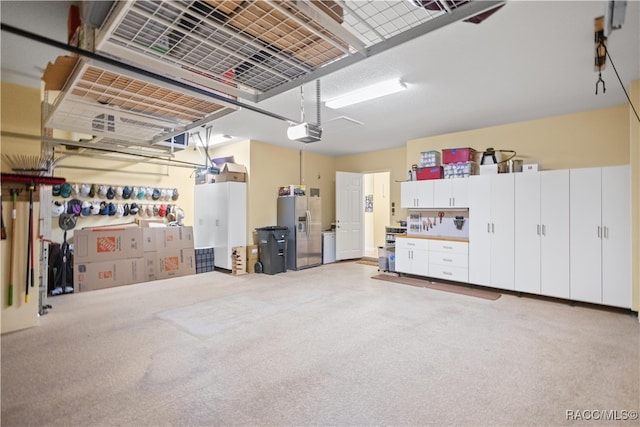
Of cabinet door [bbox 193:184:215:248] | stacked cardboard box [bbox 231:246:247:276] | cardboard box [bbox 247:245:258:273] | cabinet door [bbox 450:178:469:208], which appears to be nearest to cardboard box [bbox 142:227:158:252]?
cabinet door [bbox 193:184:215:248]

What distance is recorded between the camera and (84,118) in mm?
2646

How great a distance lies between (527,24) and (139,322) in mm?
4815

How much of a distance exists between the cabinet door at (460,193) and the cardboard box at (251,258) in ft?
13.3

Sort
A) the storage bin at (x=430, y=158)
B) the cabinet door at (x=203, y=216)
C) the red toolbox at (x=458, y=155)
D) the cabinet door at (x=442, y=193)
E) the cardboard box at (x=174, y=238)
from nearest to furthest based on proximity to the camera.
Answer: the red toolbox at (x=458, y=155)
the cabinet door at (x=442, y=193)
the storage bin at (x=430, y=158)
the cardboard box at (x=174, y=238)
the cabinet door at (x=203, y=216)

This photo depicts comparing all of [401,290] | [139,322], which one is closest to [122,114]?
[139,322]

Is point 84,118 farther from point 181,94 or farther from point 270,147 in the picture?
point 270,147

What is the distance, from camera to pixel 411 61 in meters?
3.07

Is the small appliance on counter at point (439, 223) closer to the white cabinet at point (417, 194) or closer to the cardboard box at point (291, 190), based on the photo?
the white cabinet at point (417, 194)

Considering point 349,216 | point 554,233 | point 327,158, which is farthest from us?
point 327,158

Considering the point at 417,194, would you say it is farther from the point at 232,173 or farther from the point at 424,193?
the point at 232,173

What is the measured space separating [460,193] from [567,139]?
1.69 meters

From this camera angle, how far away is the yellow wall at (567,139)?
430 cm

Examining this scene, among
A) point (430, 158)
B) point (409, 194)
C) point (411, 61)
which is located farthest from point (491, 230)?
point (411, 61)

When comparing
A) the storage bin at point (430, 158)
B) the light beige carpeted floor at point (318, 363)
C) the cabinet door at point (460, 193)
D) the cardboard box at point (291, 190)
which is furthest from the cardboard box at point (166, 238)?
the cabinet door at point (460, 193)
